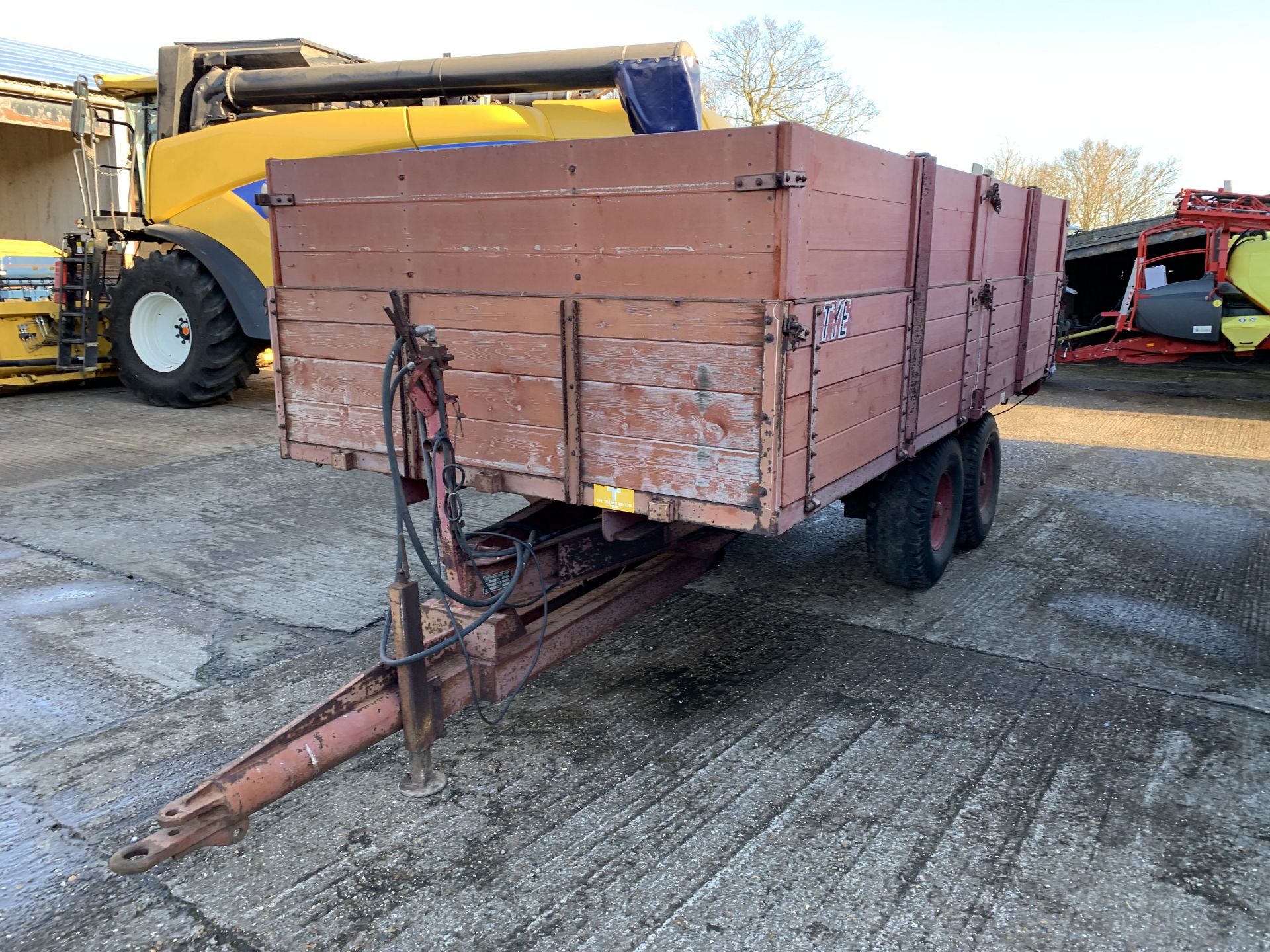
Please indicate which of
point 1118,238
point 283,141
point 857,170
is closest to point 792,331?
point 857,170

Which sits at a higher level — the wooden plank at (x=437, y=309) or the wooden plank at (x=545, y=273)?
the wooden plank at (x=545, y=273)

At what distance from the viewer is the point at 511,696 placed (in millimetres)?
3463

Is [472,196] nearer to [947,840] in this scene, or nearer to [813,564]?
[947,840]

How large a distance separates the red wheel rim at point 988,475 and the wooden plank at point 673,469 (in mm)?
3634

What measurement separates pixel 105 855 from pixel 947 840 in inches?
102

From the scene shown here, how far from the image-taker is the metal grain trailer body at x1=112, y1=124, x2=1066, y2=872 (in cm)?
304

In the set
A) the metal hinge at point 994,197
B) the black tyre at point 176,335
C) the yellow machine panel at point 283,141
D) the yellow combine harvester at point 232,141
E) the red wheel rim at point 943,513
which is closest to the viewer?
the metal hinge at point 994,197

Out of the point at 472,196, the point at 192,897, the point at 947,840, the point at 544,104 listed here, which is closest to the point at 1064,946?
the point at 947,840

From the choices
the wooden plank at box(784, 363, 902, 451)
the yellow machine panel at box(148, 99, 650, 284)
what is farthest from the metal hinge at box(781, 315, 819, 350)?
the yellow machine panel at box(148, 99, 650, 284)

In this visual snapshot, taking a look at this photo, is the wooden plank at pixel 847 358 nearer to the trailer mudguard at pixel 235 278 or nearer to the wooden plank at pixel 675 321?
the wooden plank at pixel 675 321

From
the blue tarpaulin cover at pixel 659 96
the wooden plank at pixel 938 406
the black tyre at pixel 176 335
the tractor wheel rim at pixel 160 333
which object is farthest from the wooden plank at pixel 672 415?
the tractor wheel rim at pixel 160 333

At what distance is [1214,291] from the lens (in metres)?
12.8

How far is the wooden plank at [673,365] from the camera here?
308 centimetres

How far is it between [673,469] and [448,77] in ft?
18.3
